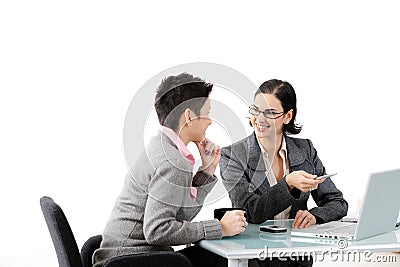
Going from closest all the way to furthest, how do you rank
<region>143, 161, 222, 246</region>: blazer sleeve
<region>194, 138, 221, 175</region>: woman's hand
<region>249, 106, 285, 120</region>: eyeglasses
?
<region>143, 161, 222, 246</region>: blazer sleeve < <region>194, 138, 221, 175</region>: woman's hand < <region>249, 106, 285, 120</region>: eyeglasses

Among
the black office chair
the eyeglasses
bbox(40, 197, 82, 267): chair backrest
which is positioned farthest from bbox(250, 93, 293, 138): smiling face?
bbox(40, 197, 82, 267): chair backrest

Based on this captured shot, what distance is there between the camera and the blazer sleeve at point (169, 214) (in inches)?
97.0

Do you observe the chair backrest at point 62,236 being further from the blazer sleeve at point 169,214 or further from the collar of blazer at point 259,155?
the collar of blazer at point 259,155

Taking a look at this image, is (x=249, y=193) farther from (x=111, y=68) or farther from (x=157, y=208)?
(x=111, y=68)

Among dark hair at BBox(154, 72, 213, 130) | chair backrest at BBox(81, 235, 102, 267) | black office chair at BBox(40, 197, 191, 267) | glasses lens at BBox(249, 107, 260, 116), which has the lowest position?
chair backrest at BBox(81, 235, 102, 267)

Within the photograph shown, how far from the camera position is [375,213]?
2.54m

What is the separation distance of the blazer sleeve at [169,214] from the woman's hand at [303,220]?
0.37 m

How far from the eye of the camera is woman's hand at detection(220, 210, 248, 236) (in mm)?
2564

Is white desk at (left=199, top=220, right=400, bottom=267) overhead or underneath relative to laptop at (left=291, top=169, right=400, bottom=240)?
underneath

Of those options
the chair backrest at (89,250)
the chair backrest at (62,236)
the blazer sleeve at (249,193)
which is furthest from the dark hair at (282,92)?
the chair backrest at (62,236)

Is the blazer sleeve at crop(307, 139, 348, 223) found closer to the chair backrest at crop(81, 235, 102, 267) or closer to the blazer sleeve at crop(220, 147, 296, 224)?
the blazer sleeve at crop(220, 147, 296, 224)

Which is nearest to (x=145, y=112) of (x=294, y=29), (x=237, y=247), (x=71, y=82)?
(x=237, y=247)

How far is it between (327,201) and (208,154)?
0.62 m

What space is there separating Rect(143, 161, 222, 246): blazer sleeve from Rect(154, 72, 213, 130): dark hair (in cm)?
17
